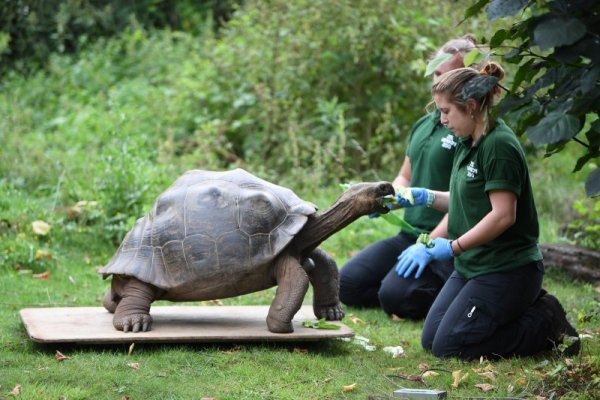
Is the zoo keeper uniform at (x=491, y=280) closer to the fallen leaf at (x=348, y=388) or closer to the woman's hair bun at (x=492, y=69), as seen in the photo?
the woman's hair bun at (x=492, y=69)

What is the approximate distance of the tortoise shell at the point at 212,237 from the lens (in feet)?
16.9

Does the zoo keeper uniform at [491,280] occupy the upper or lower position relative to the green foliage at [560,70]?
lower

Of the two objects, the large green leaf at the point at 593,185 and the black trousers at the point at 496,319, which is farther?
the black trousers at the point at 496,319

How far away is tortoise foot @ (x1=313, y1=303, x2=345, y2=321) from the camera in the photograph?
575 cm

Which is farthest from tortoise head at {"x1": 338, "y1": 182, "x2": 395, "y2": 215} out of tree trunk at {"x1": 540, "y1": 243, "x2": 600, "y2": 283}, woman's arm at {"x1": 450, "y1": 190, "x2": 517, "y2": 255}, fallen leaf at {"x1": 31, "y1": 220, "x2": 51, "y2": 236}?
fallen leaf at {"x1": 31, "y1": 220, "x2": 51, "y2": 236}

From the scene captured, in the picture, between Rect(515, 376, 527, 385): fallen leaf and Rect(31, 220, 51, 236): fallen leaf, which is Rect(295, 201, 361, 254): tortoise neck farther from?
Rect(31, 220, 51, 236): fallen leaf

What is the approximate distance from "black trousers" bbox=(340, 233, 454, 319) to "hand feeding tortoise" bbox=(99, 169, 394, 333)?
1.31 metres

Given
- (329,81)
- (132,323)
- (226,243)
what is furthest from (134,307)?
(329,81)

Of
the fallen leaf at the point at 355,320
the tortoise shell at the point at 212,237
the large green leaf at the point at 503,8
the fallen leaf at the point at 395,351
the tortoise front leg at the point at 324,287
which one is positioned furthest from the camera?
the fallen leaf at the point at 355,320

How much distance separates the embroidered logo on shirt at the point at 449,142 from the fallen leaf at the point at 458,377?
75.8 inches

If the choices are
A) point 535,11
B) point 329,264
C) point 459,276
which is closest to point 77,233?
point 329,264

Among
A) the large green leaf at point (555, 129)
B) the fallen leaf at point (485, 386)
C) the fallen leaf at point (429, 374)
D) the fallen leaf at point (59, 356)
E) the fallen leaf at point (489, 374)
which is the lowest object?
the fallen leaf at point (429, 374)

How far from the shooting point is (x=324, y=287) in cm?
575

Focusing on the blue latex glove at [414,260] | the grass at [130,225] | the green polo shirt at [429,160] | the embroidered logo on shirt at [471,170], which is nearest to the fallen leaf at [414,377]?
the grass at [130,225]
